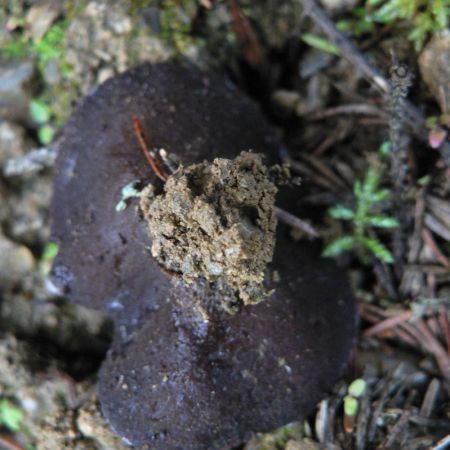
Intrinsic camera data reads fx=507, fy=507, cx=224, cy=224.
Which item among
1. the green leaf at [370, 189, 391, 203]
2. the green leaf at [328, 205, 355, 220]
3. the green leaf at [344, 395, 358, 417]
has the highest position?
the green leaf at [370, 189, 391, 203]

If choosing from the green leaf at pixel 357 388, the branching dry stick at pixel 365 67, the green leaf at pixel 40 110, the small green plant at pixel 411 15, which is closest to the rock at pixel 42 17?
the green leaf at pixel 40 110

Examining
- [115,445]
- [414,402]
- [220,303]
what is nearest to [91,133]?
[220,303]

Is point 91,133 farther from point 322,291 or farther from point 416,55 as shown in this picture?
point 416,55

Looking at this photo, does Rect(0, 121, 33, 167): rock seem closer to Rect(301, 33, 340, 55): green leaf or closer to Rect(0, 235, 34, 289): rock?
Rect(0, 235, 34, 289): rock

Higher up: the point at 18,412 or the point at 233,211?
the point at 233,211

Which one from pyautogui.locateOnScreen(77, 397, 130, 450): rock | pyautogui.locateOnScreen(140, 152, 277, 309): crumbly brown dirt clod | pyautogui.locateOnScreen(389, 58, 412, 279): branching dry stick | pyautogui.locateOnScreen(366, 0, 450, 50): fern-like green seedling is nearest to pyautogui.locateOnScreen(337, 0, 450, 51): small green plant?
pyautogui.locateOnScreen(366, 0, 450, 50): fern-like green seedling

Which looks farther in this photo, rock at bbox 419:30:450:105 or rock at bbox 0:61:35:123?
rock at bbox 0:61:35:123

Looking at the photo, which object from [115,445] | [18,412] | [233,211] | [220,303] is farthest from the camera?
[18,412]
